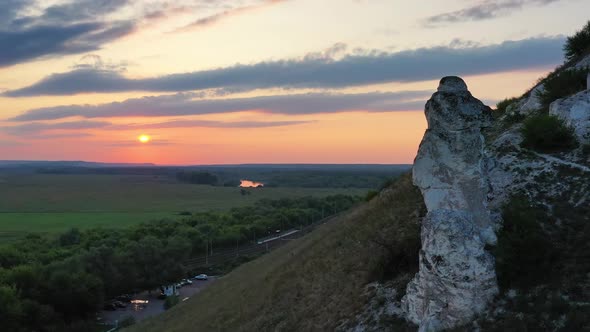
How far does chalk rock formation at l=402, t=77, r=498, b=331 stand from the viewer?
442 inches

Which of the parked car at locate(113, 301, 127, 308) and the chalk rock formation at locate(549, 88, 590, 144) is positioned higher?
the chalk rock formation at locate(549, 88, 590, 144)

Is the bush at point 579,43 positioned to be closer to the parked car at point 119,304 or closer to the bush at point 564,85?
the bush at point 564,85

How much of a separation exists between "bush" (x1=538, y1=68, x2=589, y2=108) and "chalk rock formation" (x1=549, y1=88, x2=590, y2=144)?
129 inches

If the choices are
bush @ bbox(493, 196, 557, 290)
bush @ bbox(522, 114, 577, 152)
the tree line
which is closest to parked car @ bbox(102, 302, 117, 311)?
the tree line

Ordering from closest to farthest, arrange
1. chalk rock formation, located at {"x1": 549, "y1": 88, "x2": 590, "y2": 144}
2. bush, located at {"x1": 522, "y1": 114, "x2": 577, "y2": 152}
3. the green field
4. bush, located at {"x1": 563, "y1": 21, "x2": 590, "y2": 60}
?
bush, located at {"x1": 522, "y1": 114, "x2": 577, "y2": 152} < chalk rock formation, located at {"x1": 549, "y1": 88, "x2": 590, "y2": 144} < bush, located at {"x1": 563, "y1": 21, "x2": 590, "y2": 60} < the green field

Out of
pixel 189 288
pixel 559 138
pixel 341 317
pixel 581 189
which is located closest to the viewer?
pixel 581 189

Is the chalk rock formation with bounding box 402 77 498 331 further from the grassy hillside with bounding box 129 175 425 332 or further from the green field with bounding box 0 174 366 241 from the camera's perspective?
the green field with bounding box 0 174 366 241

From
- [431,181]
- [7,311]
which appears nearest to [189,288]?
[7,311]

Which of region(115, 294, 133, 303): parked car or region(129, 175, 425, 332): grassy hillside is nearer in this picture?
region(129, 175, 425, 332): grassy hillside

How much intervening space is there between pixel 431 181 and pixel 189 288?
56049mm

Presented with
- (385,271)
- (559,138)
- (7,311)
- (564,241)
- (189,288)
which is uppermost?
(559,138)

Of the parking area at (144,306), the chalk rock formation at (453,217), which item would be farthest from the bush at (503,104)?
the parking area at (144,306)

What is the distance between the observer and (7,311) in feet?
134

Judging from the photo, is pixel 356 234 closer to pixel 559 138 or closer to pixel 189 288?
pixel 559 138
